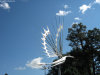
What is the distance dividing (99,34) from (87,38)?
2976 mm

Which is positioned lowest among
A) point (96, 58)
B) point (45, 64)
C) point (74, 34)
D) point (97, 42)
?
point (45, 64)

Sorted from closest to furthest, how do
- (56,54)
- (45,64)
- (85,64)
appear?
(45,64)
(56,54)
(85,64)

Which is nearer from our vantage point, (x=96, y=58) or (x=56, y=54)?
(x=56, y=54)

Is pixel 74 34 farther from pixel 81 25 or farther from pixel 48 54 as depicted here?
pixel 48 54

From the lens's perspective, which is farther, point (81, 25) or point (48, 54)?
point (81, 25)

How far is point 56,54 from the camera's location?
21141mm

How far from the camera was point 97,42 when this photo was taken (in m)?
34.7

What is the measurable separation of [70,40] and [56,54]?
50.8ft

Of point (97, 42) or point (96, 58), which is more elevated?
point (97, 42)

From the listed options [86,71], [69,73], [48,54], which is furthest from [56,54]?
[86,71]

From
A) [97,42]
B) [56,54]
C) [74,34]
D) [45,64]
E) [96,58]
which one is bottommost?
[45,64]

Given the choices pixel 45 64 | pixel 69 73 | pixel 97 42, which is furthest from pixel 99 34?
pixel 45 64

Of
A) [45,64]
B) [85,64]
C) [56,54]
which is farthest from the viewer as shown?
[85,64]

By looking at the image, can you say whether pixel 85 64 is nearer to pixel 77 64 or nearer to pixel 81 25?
pixel 77 64
